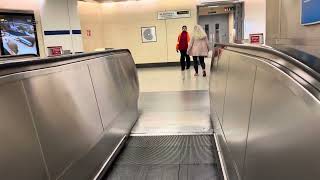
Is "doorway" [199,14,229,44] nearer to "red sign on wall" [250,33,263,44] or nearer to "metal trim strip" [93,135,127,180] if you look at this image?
"red sign on wall" [250,33,263,44]

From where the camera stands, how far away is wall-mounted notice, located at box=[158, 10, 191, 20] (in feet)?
43.2

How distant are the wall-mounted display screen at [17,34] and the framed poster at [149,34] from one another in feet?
16.1

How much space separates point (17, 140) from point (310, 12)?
5246 millimetres

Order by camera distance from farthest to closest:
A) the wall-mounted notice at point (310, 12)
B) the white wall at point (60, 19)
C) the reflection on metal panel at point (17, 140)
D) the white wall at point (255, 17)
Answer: the white wall at point (255, 17) → the white wall at point (60, 19) → the wall-mounted notice at point (310, 12) → the reflection on metal panel at point (17, 140)

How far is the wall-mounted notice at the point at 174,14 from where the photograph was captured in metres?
13.2

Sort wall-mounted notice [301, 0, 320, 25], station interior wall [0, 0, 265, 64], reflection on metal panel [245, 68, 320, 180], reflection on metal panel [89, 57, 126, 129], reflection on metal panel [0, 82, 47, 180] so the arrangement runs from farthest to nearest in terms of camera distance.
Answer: station interior wall [0, 0, 265, 64], wall-mounted notice [301, 0, 320, 25], reflection on metal panel [89, 57, 126, 129], reflection on metal panel [0, 82, 47, 180], reflection on metal panel [245, 68, 320, 180]

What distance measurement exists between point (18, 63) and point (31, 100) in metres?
0.21

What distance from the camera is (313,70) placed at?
92 cm

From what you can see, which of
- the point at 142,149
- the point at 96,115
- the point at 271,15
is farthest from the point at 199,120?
the point at 271,15

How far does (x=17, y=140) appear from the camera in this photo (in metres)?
1.47

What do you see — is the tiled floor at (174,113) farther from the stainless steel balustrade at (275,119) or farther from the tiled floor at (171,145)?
the stainless steel balustrade at (275,119)

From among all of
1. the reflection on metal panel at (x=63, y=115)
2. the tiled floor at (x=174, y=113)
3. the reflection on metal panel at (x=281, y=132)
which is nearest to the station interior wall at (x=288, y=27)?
the tiled floor at (x=174, y=113)

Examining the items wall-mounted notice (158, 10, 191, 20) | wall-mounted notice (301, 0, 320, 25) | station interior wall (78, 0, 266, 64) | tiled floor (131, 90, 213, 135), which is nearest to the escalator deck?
tiled floor (131, 90, 213, 135)

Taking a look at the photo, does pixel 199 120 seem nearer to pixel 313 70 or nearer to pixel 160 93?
pixel 160 93
